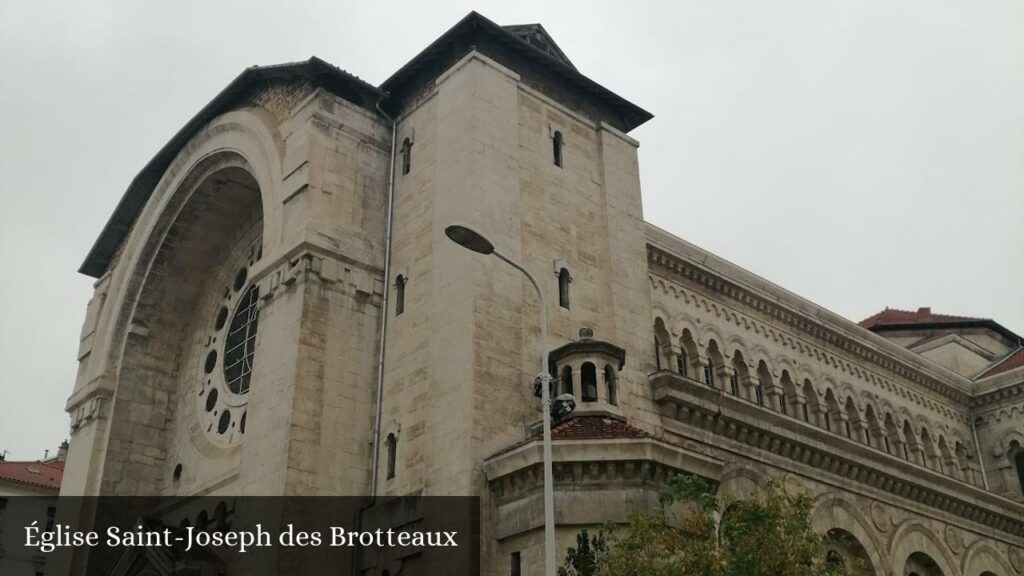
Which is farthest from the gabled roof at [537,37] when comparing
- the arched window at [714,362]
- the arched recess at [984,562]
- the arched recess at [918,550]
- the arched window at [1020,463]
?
the arched window at [1020,463]

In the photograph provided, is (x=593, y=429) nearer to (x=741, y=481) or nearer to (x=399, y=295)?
(x=399, y=295)

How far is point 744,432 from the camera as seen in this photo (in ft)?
86.3

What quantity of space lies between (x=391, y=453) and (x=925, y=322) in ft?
103

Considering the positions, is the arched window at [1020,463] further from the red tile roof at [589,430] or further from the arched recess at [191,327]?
the arched recess at [191,327]

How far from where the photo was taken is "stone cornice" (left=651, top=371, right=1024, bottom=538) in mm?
24641

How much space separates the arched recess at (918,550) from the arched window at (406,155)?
57.7 feet

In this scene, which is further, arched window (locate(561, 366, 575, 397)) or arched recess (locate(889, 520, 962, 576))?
arched recess (locate(889, 520, 962, 576))

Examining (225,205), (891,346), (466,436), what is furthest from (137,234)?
(891,346)

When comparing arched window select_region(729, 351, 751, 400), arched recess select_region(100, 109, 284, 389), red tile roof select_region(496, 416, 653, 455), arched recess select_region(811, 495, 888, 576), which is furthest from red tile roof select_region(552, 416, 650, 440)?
arched recess select_region(100, 109, 284, 389)

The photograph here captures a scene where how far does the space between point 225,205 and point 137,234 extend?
3.40 metres

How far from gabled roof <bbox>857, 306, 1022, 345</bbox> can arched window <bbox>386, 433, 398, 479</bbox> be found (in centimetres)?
2697

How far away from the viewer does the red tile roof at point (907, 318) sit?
4553 centimetres

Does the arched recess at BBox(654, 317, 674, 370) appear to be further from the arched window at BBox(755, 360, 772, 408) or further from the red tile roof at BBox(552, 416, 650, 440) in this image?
the red tile roof at BBox(552, 416, 650, 440)

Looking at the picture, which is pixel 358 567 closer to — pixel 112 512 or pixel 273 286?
pixel 273 286
